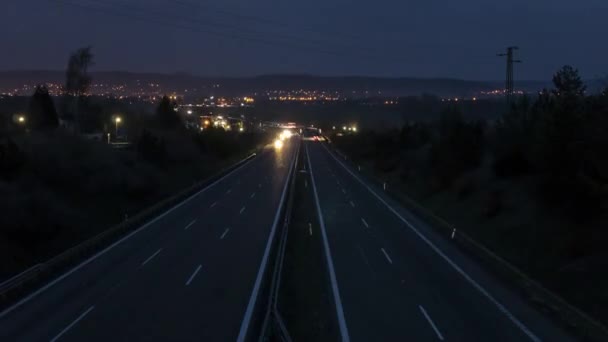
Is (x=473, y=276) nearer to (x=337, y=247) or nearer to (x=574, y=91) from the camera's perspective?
(x=337, y=247)

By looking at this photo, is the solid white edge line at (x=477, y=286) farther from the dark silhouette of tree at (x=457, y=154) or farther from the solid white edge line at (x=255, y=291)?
the dark silhouette of tree at (x=457, y=154)

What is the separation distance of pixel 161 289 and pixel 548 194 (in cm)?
1420

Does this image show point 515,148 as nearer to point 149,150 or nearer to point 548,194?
point 548,194

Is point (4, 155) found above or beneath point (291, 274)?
above

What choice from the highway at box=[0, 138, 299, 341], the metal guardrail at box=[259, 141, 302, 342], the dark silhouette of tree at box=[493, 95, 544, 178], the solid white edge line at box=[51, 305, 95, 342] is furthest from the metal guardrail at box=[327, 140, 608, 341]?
the solid white edge line at box=[51, 305, 95, 342]

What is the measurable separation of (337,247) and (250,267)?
4.74 metres

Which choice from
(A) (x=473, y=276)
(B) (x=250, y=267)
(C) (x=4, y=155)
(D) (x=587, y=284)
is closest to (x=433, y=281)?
(A) (x=473, y=276)

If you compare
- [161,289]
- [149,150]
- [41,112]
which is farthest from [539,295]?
[41,112]

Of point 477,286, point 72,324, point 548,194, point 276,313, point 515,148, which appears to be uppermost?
point 515,148

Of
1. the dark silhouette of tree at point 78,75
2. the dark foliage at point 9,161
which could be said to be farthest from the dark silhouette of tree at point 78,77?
the dark foliage at point 9,161

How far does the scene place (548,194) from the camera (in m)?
24.5

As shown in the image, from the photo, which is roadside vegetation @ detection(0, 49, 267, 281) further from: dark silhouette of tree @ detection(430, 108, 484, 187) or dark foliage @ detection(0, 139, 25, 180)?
dark silhouette of tree @ detection(430, 108, 484, 187)

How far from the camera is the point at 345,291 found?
17375 mm

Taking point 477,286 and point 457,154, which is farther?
point 457,154
